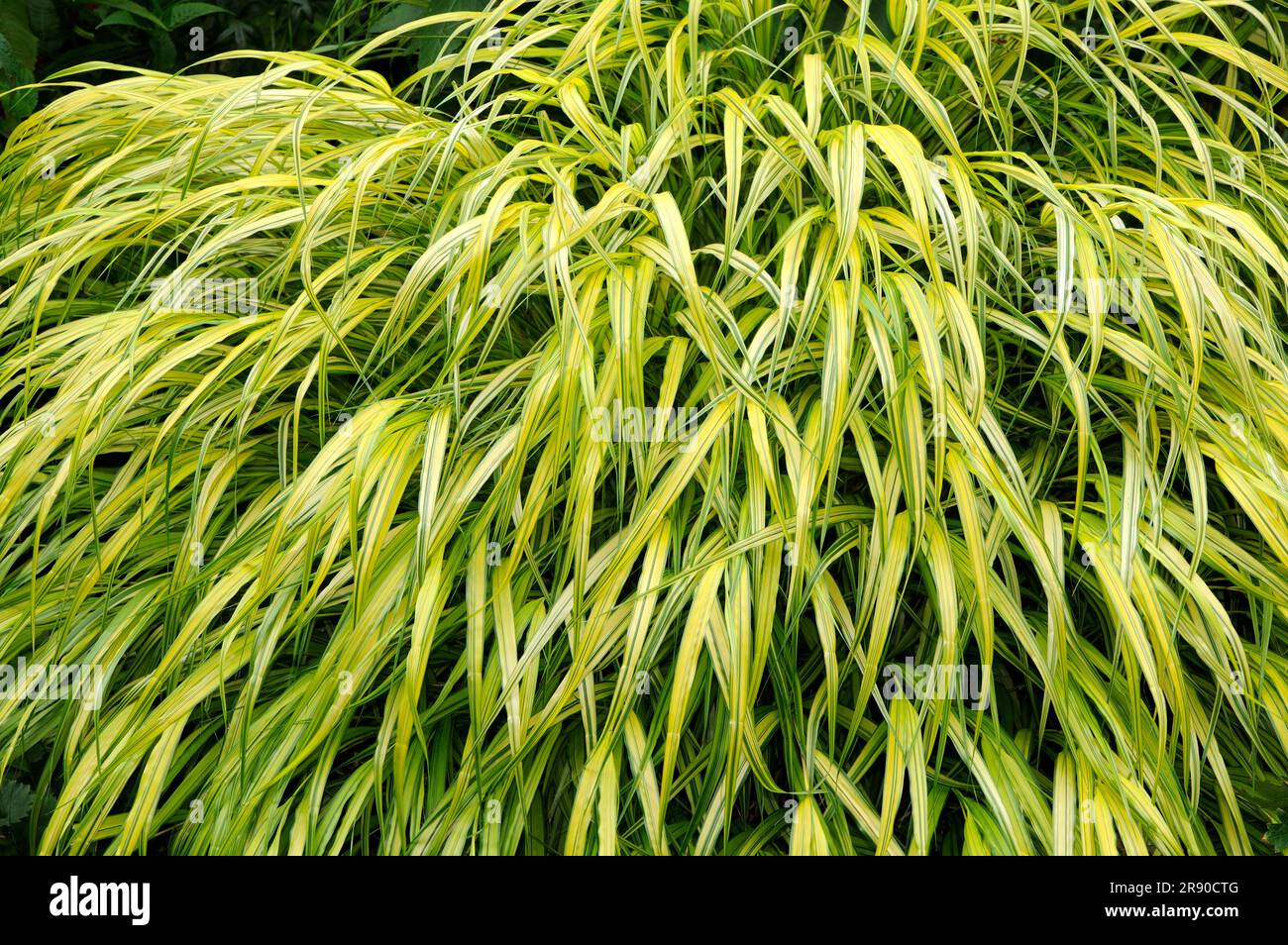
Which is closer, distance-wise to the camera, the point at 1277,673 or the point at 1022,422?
the point at 1277,673

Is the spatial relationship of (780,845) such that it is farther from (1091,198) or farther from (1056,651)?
(1091,198)

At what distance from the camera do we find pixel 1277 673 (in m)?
1.33

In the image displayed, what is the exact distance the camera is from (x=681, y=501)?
4.33 ft

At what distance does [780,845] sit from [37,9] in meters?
2.11

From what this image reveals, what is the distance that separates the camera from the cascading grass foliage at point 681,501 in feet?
4.00

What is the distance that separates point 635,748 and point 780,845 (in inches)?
9.7

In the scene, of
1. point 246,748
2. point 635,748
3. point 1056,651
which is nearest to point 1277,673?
point 1056,651

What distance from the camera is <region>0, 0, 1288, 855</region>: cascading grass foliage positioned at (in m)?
1.22
